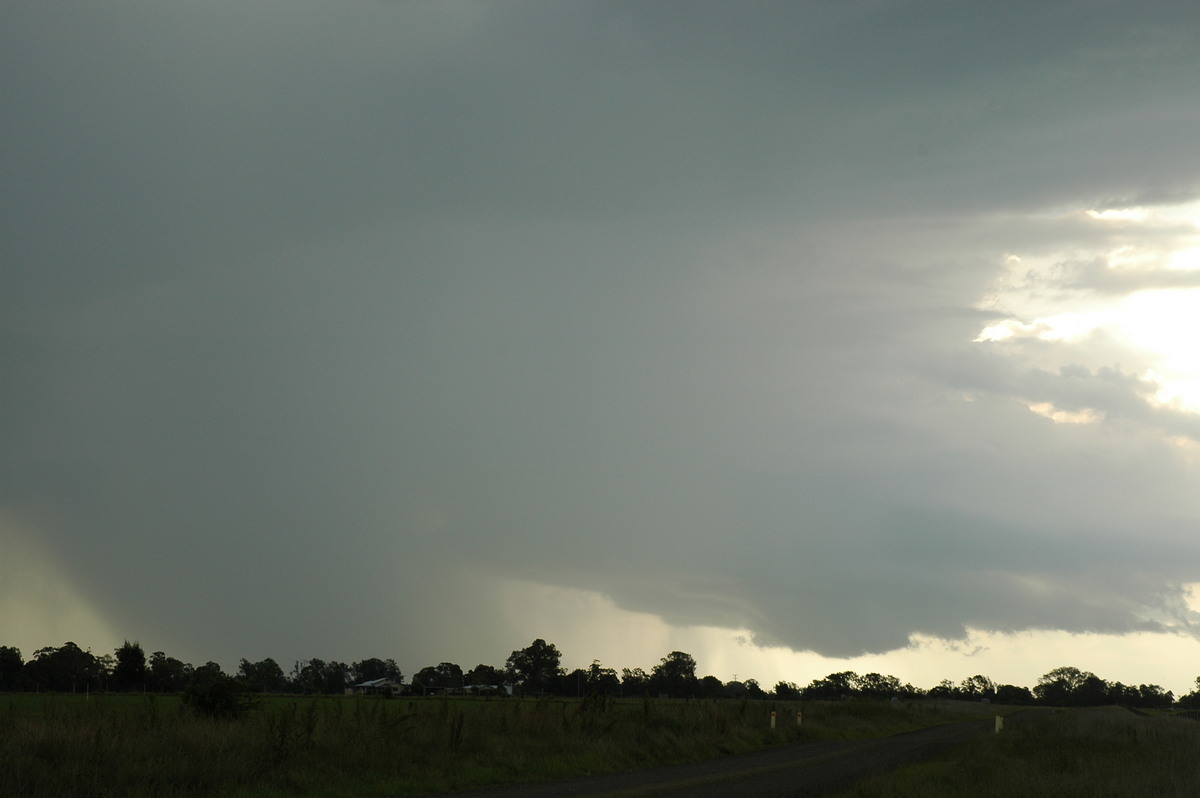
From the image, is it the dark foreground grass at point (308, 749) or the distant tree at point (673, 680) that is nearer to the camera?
the dark foreground grass at point (308, 749)

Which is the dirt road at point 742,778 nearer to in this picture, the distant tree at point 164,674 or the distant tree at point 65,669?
the distant tree at point 164,674

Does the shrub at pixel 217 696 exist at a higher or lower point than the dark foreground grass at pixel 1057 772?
higher

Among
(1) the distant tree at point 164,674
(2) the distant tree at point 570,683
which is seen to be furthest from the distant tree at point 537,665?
(1) the distant tree at point 164,674

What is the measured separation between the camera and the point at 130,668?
110 m

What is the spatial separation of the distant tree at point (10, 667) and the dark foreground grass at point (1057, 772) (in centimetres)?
12863

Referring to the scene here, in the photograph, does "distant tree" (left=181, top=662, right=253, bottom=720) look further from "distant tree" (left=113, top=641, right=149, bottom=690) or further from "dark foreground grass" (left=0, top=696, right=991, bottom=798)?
"distant tree" (left=113, top=641, right=149, bottom=690)

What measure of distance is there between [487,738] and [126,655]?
103 metres

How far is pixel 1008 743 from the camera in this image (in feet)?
128

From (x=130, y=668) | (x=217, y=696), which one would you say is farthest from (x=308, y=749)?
(x=130, y=668)

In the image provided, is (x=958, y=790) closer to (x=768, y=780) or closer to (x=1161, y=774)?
(x=768, y=780)

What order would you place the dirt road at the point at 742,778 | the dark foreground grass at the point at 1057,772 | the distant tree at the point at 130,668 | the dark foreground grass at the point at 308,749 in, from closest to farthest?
the dark foreground grass at the point at 308,749, the dirt road at the point at 742,778, the dark foreground grass at the point at 1057,772, the distant tree at the point at 130,668

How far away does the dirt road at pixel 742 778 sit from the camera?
1885 centimetres

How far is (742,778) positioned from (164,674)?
11590 centimetres

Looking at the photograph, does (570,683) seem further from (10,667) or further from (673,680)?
(10,667)
